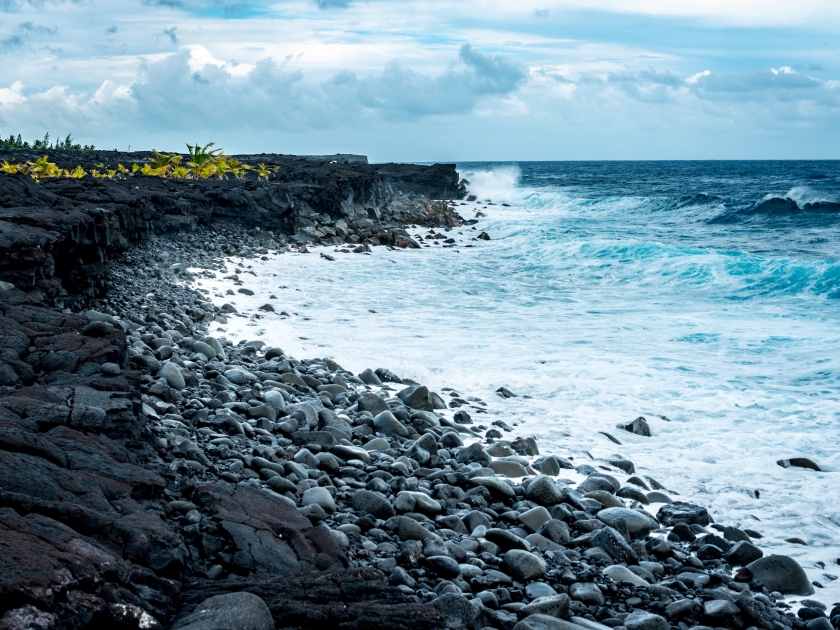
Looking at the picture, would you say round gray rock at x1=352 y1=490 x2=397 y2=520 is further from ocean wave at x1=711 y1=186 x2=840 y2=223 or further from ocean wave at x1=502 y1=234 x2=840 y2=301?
ocean wave at x1=711 y1=186 x2=840 y2=223

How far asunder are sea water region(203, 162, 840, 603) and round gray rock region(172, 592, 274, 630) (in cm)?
382

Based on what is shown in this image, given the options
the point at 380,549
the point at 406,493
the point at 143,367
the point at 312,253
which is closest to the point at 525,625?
the point at 380,549

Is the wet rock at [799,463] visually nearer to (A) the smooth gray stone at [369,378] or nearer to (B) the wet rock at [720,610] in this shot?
(B) the wet rock at [720,610]

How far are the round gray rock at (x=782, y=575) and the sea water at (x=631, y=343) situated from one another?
Result: 0.17 m

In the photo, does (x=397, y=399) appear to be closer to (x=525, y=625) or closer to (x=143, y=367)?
(x=143, y=367)

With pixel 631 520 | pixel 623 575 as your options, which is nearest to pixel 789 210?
pixel 631 520

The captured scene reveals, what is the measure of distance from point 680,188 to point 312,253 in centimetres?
3622

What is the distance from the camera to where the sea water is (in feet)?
21.0

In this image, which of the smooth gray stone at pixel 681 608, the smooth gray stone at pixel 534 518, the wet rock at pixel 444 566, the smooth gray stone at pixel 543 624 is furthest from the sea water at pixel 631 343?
the wet rock at pixel 444 566

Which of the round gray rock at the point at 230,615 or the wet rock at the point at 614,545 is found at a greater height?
the round gray rock at the point at 230,615

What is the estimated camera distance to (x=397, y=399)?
7711mm

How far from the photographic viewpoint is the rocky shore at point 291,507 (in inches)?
109

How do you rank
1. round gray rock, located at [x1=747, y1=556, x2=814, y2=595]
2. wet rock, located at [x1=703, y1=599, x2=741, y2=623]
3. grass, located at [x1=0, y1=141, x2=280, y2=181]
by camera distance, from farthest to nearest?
grass, located at [x1=0, y1=141, x2=280, y2=181]
round gray rock, located at [x1=747, y1=556, x2=814, y2=595]
wet rock, located at [x1=703, y1=599, x2=741, y2=623]

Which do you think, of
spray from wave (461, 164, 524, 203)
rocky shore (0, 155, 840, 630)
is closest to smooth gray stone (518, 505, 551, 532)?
rocky shore (0, 155, 840, 630)
